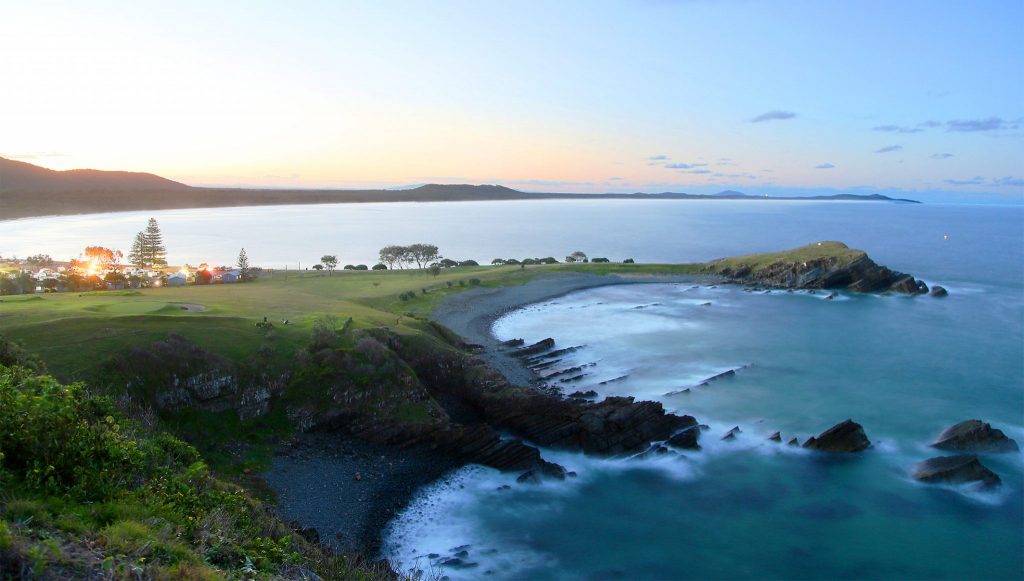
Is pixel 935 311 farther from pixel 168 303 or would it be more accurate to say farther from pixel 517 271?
pixel 168 303

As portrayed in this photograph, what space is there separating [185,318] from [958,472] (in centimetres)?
4041

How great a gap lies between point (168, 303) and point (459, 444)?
80.1ft

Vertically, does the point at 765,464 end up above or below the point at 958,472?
below

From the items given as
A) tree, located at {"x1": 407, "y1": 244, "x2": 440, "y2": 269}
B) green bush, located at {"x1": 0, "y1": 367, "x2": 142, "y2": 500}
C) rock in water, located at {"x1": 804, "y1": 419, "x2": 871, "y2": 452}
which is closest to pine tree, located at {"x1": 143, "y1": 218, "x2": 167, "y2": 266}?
tree, located at {"x1": 407, "y1": 244, "x2": 440, "y2": 269}

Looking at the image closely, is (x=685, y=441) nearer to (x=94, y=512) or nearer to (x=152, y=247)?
(x=94, y=512)

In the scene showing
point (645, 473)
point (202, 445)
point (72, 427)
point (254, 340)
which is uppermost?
point (72, 427)

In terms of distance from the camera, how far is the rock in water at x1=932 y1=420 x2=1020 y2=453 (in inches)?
1212

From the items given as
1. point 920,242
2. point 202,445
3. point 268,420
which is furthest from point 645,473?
point 920,242

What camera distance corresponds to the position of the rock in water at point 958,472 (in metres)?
27.1

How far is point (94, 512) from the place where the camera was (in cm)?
979

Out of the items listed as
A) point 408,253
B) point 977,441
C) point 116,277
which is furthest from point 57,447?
point 408,253

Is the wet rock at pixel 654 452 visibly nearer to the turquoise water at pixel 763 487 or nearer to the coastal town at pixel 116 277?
the turquoise water at pixel 763 487

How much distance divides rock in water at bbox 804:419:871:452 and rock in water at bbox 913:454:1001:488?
2.78m

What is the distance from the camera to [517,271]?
85062 millimetres
